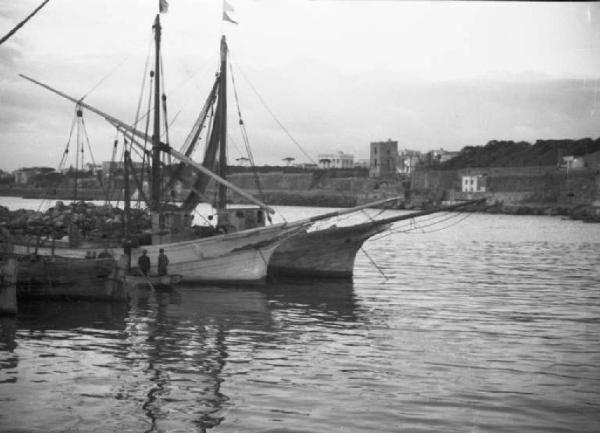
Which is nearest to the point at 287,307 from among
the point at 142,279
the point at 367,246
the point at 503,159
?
the point at 142,279

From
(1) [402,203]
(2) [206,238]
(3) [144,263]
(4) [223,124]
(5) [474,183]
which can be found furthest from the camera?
(5) [474,183]

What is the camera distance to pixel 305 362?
14.6 meters

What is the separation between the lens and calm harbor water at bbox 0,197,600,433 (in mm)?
11094

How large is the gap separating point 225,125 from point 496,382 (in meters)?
20.1

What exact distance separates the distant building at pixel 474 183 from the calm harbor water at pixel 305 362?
137 m

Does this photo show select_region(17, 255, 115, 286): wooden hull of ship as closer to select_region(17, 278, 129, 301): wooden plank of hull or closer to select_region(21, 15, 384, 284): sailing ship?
select_region(17, 278, 129, 301): wooden plank of hull

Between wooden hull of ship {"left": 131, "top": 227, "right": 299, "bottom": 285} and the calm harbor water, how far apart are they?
859 mm

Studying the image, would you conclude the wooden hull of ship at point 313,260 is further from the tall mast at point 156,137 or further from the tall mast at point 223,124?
the tall mast at point 156,137

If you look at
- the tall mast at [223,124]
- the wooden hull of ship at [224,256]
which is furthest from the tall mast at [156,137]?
the tall mast at [223,124]

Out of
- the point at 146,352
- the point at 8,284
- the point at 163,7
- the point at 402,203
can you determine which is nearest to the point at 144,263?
the point at 8,284

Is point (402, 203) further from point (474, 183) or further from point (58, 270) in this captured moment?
point (58, 270)

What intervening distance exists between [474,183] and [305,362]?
15334cm

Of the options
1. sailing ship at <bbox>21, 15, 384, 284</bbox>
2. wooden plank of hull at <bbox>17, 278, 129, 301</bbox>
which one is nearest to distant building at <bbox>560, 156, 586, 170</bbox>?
sailing ship at <bbox>21, 15, 384, 284</bbox>

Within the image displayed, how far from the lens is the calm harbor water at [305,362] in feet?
36.4
